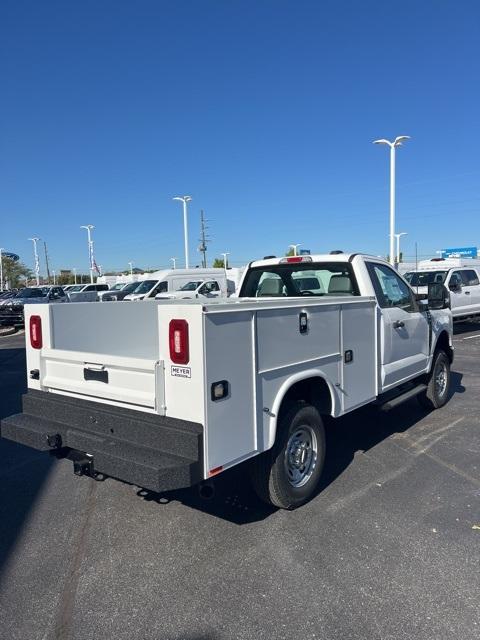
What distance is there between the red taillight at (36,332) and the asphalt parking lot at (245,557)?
4.45 ft

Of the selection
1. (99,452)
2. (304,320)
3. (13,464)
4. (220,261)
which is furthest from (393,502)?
(220,261)

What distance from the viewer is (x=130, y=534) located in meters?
3.85

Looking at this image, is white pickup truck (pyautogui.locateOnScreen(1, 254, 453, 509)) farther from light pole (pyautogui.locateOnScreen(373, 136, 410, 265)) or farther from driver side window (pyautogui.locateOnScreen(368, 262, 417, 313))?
light pole (pyautogui.locateOnScreen(373, 136, 410, 265))

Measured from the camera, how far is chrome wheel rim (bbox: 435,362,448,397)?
7.16 m

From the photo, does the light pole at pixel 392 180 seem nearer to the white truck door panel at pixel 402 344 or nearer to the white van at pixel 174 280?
the white van at pixel 174 280

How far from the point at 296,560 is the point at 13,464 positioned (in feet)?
11.2

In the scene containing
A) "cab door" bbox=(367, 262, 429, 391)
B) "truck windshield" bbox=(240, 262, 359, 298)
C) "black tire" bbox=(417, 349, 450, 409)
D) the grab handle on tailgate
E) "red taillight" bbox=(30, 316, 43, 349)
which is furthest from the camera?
"black tire" bbox=(417, 349, 450, 409)

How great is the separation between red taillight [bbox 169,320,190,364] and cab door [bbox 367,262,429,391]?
271cm

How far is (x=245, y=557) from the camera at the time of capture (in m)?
3.49

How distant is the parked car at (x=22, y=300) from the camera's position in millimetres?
24000

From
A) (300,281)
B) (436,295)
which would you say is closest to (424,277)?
(436,295)

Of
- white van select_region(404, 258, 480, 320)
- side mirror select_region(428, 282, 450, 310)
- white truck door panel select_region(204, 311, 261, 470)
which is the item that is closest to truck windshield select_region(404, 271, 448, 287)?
white van select_region(404, 258, 480, 320)

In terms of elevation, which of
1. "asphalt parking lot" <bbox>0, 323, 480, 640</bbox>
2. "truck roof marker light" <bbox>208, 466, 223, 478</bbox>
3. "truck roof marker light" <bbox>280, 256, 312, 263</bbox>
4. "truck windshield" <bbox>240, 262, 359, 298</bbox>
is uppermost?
"truck roof marker light" <bbox>280, 256, 312, 263</bbox>

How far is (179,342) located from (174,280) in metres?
21.8
